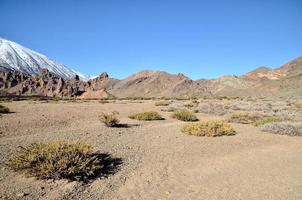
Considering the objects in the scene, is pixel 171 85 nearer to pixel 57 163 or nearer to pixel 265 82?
pixel 265 82

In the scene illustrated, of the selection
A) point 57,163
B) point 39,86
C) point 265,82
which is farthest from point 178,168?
point 39,86

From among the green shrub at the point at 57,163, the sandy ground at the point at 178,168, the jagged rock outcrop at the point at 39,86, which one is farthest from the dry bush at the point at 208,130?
the jagged rock outcrop at the point at 39,86

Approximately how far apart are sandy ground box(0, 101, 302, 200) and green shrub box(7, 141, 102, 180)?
217 millimetres

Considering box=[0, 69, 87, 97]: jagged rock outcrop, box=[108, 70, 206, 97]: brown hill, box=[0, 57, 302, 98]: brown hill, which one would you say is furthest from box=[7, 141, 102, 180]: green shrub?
box=[0, 69, 87, 97]: jagged rock outcrop

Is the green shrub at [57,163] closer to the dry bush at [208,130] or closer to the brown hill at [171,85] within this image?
the dry bush at [208,130]

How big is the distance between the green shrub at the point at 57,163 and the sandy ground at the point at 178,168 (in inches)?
8.6

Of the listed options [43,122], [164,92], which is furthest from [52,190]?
[164,92]

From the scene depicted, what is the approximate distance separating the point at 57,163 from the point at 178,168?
321cm

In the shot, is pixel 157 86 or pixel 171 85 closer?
pixel 171 85

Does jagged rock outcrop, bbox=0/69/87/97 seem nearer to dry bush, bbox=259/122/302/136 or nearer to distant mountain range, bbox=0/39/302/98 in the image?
distant mountain range, bbox=0/39/302/98

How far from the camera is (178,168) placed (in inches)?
318

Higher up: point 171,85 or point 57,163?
point 171,85

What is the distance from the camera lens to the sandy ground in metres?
6.24

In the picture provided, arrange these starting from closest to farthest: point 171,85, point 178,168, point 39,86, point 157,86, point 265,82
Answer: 1. point 178,168
2. point 265,82
3. point 171,85
4. point 157,86
5. point 39,86
